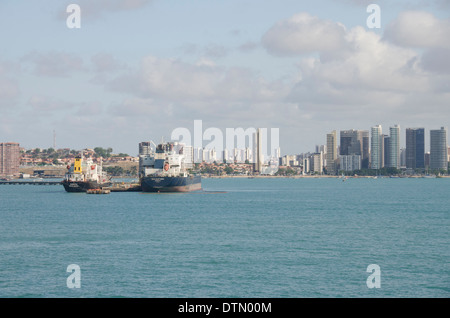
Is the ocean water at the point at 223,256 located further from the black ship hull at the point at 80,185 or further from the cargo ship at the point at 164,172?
the black ship hull at the point at 80,185

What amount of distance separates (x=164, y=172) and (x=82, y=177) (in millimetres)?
25878

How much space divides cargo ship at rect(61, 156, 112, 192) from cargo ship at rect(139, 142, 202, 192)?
48.0ft

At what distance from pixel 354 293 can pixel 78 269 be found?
16.0m

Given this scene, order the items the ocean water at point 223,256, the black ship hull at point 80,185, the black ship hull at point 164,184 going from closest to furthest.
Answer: the ocean water at point 223,256 → the black ship hull at point 164,184 → the black ship hull at point 80,185

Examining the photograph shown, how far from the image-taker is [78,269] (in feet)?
105

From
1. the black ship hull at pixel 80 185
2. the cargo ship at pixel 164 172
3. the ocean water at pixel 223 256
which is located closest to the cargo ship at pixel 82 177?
the black ship hull at pixel 80 185

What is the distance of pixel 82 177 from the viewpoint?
13588cm

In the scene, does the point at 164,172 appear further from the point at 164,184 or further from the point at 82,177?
the point at 82,177

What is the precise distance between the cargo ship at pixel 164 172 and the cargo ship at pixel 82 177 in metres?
14.6

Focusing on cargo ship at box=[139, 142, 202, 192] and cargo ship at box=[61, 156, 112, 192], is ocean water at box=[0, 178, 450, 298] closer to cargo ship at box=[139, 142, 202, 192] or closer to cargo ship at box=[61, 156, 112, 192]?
cargo ship at box=[139, 142, 202, 192]

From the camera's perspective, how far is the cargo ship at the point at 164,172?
11962 cm

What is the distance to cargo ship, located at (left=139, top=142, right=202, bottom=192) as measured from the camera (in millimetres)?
119625

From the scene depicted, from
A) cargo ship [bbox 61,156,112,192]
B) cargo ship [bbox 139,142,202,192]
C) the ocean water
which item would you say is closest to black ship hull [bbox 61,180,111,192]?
cargo ship [bbox 61,156,112,192]
